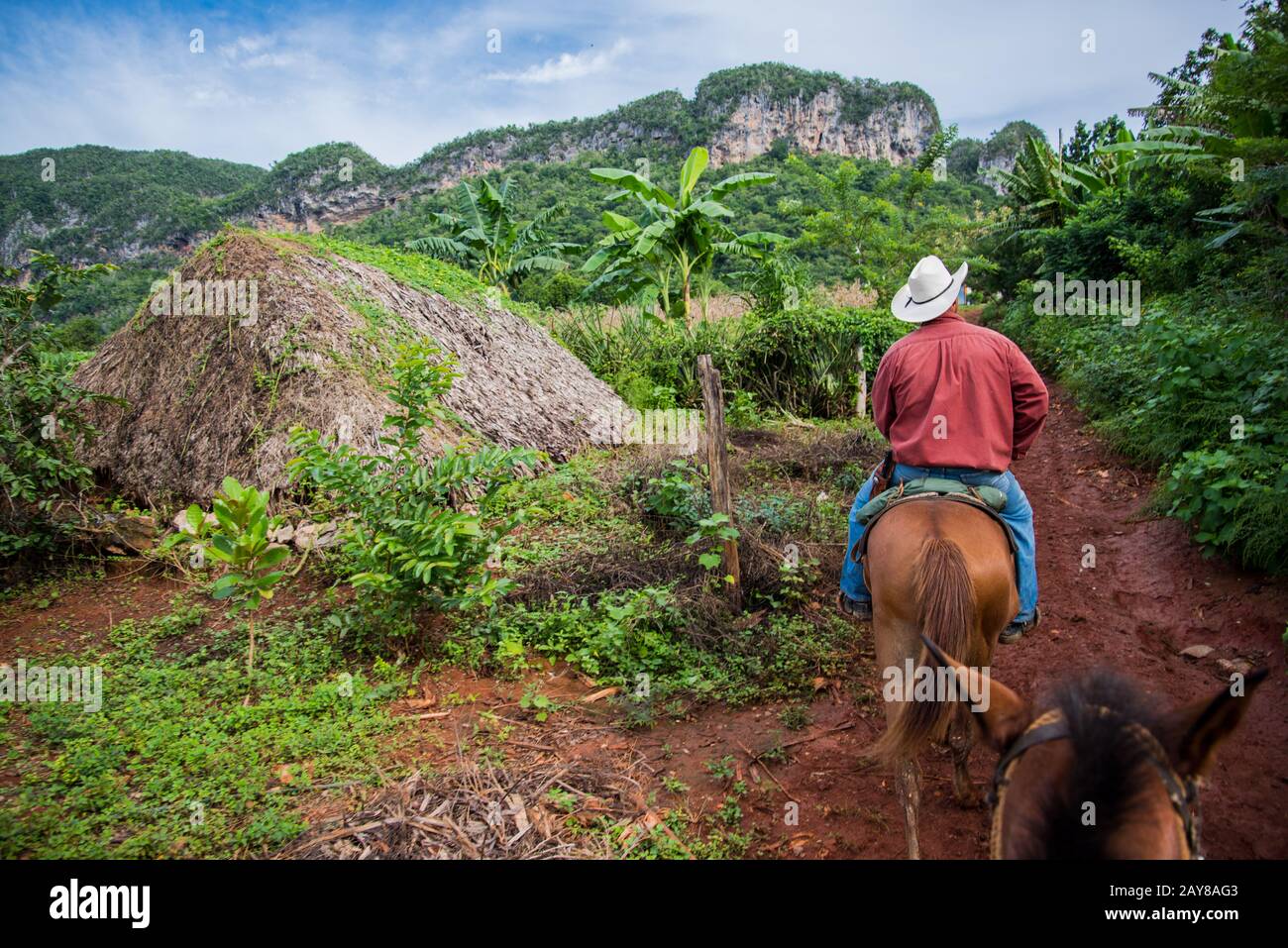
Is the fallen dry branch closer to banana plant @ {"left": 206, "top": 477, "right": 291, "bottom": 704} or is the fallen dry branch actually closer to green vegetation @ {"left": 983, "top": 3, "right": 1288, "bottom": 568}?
banana plant @ {"left": 206, "top": 477, "right": 291, "bottom": 704}

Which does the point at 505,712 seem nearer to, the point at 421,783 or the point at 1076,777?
the point at 421,783

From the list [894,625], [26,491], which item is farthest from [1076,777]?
[26,491]

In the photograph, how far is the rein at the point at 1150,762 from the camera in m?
1.46

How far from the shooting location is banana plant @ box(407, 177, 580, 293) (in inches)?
793

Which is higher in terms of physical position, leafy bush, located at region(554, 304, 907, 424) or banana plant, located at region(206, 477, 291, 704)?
leafy bush, located at region(554, 304, 907, 424)

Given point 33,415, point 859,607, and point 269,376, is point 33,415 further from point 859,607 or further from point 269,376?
point 859,607

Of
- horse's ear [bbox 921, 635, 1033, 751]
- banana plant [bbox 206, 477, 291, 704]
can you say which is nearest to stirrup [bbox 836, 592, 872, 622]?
horse's ear [bbox 921, 635, 1033, 751]

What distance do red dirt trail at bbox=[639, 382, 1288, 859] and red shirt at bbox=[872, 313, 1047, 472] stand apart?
107cm

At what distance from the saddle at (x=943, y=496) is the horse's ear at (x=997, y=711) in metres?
1.48

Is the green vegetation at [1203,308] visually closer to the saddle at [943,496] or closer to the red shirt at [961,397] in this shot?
the red shirt at [961,397]

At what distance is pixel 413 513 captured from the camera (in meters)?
4.56

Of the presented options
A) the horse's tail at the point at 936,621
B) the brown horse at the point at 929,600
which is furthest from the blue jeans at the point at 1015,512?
the horse's tail at the point at 936,621

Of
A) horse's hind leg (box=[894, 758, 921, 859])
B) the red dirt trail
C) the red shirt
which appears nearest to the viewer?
horse's hind leg (box=[894, 758, 921, 859])

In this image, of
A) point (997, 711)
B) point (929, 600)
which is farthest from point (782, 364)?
point (997, 711)
